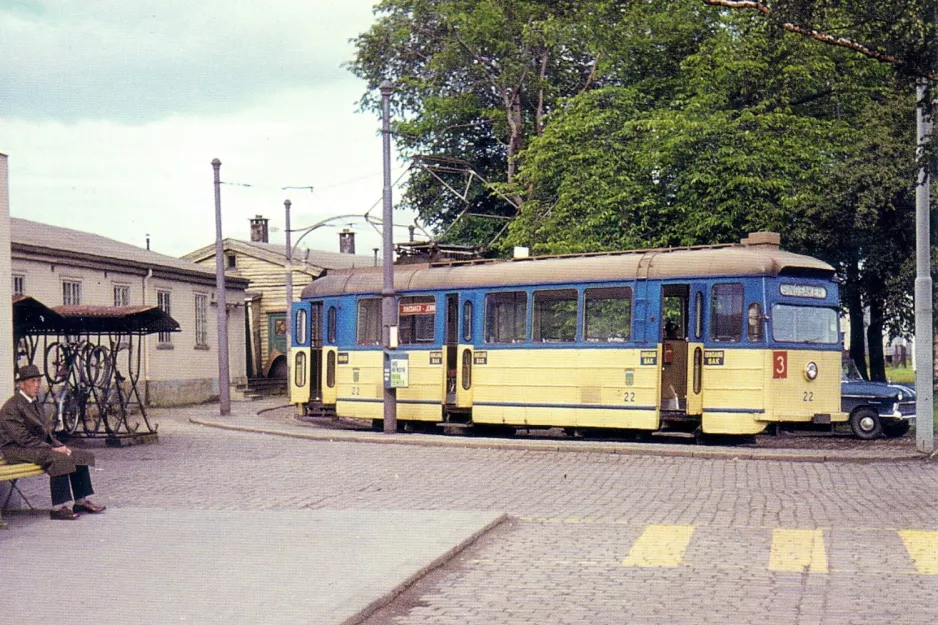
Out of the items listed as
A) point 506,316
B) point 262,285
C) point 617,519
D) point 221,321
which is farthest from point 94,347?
point 262,285

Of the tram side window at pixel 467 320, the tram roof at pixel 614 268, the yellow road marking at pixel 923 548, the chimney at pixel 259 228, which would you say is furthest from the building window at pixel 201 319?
the yellow road marking at pixel 923 548

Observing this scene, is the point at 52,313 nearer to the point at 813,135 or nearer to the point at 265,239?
the point at 813,135

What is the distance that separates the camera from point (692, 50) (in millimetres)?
41500

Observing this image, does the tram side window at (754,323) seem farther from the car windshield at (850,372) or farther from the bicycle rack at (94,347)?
the bicycle rack at (94,347)

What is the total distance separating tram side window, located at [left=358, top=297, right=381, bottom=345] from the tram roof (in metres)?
0.27

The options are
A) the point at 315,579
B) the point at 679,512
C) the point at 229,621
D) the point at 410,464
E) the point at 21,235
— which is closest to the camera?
the point at 229,621

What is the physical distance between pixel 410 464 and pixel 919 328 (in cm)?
792

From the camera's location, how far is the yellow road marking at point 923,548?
A: 9992mm

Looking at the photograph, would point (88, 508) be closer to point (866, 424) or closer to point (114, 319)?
point (114, 319)

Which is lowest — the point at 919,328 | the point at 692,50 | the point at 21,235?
the point at 919,328

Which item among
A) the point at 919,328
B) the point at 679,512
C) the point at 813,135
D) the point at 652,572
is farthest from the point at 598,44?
the point at 652,572

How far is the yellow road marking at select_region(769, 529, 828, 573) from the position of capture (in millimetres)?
10000

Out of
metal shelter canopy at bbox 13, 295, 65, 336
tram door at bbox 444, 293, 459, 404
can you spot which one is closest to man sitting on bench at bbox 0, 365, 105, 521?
metal shelter canopy at bbox 13, 295, 65, 336

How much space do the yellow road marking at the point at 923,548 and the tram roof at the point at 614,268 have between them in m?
10.1
